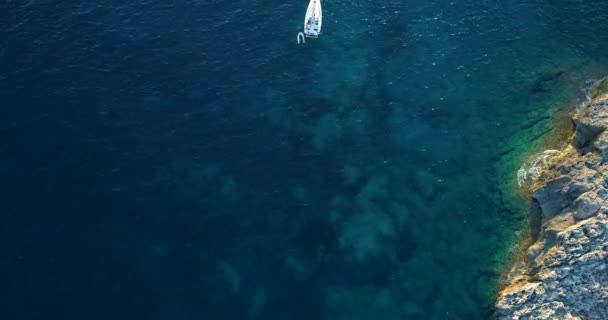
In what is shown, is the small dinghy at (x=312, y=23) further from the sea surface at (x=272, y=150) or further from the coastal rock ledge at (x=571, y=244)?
the coastal rock ledge at (x=571, y=244)

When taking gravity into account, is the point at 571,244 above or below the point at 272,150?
below

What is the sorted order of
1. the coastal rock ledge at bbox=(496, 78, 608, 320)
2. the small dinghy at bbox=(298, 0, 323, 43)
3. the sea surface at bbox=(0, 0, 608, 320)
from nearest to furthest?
the coastal rock ledge at bbox=(496, 78, 608, 320), the sea surface at bbox=(0, 0, 608, 320), the small dinghy at bbox=(298, 0, 323, 43)

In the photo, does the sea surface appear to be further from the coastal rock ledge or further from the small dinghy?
the coastal rock ledge

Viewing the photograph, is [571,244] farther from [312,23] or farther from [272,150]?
[312,23]

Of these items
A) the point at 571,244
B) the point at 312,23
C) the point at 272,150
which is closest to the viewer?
the point at 571,244

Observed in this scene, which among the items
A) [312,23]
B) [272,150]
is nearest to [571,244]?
[272,150]

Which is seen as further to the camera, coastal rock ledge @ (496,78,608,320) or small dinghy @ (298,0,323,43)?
small dinghy @ (298,0,323,43)

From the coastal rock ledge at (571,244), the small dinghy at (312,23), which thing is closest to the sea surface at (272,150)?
the small dinghy at (312,23)

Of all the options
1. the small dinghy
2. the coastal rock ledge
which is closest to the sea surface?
the small dinghy
